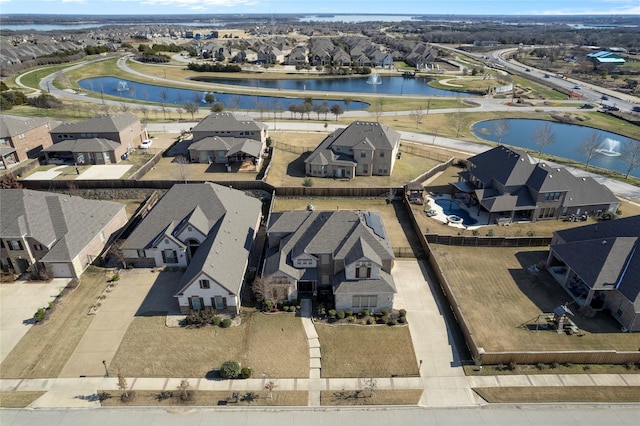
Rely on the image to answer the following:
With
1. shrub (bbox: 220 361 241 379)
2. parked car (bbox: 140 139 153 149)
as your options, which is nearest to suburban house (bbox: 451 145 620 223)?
shrub (bbox: 220 361 241 379)

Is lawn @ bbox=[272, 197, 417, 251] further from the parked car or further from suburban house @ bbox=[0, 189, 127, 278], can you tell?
the parked car

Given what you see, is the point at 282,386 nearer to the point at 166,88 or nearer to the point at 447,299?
the point at 447,299

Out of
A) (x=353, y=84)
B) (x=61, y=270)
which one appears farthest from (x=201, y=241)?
(x=353, y=84)

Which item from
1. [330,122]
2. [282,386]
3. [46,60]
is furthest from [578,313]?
[46,60]

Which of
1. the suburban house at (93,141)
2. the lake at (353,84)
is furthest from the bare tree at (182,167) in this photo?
the lake at (353,84)

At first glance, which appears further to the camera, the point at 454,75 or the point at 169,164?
the point at 454,75

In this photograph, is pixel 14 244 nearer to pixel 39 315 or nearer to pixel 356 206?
pixel 39 315

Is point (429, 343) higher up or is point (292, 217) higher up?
point (292, 217)
